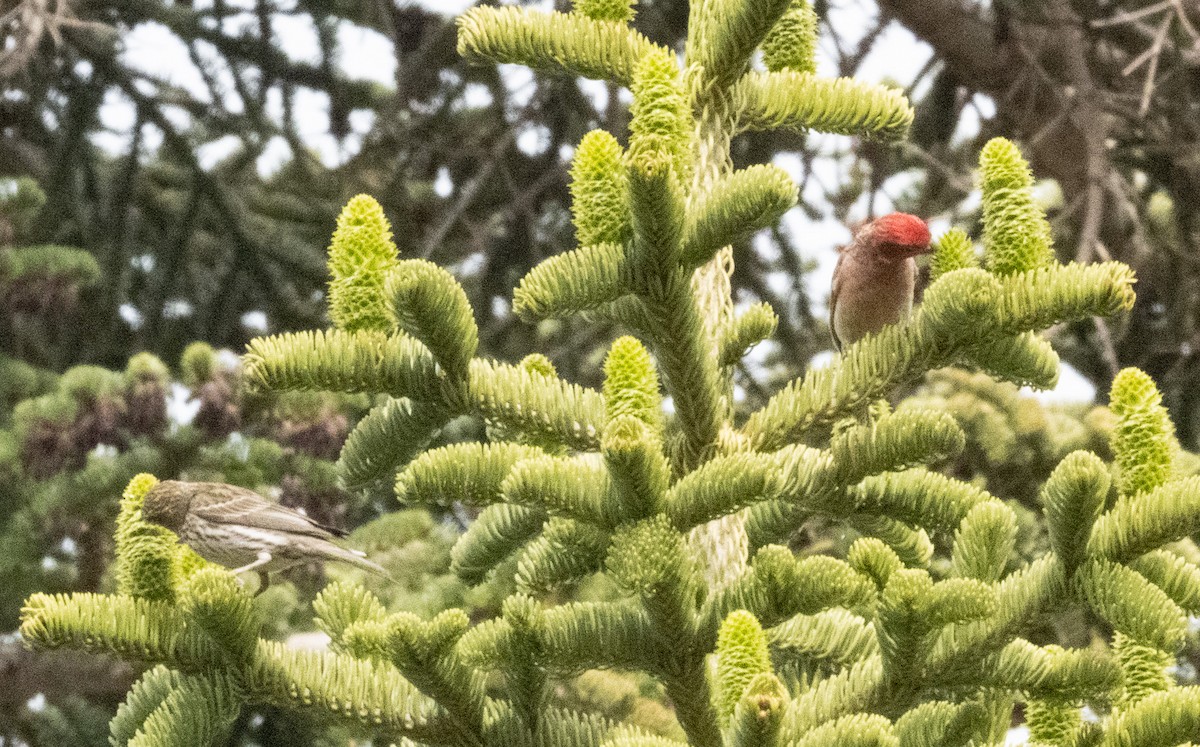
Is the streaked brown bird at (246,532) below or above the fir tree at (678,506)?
above

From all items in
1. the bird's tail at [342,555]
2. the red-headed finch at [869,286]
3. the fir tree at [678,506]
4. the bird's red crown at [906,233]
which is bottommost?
the fir tree at [678,506]

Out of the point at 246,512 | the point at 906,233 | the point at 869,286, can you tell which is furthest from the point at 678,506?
the point at 869,286

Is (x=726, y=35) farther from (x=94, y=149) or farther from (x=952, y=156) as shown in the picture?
(x=952, y=156)

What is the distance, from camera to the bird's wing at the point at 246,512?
2488 mm

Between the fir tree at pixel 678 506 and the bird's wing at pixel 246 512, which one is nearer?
the fir tree at pixel 678 506

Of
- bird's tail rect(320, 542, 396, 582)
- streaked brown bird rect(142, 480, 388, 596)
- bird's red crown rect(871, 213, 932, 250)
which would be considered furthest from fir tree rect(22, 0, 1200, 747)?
bird's tail rect(320, 542, 396, 582)

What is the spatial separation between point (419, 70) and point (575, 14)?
3983 millimetres

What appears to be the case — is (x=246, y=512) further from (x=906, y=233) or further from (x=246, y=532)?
(x=906, y=233)

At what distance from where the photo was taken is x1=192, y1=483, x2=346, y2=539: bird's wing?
2488mm

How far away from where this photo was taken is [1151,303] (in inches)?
257

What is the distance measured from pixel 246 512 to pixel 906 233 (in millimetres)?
1280

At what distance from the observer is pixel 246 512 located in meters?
2.86

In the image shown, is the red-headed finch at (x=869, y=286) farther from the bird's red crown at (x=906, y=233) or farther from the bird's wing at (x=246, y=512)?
the bird's wing at (x=246, y=512)

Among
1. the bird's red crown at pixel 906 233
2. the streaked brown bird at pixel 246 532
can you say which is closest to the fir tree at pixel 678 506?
the streaked brown bird at pixel 246 532
